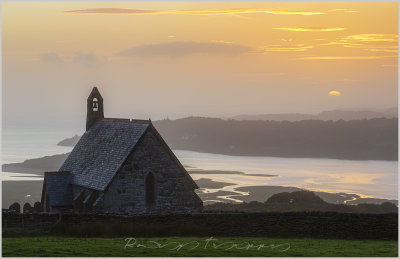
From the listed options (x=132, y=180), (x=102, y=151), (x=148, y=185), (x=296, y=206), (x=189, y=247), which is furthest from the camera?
(x=296, y=206)

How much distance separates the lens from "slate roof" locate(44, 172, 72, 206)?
44.8 m

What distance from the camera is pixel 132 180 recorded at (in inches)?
1594

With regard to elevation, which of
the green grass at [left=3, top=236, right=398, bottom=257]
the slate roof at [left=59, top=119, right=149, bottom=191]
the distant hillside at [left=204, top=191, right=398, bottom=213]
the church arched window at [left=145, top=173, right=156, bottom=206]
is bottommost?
the green grass at [left=3, top=236, right=398, bottom=257]

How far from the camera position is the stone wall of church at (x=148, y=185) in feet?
132

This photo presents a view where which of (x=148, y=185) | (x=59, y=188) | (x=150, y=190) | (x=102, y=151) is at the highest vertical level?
(x=102, y=151)

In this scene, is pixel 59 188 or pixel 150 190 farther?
pixel 59 188

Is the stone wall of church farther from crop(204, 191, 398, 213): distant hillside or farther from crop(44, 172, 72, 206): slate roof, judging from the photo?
crop(204, 191, 398, 213): distant hillside

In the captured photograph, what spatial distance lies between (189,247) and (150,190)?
14.1 meters

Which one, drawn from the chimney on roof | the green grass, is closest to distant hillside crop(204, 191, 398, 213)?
the chimney on roof

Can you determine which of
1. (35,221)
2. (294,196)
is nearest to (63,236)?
(35,221)

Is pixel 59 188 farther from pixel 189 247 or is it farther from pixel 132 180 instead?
pixel 189 247

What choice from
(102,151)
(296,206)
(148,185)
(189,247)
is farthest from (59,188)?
(296,206)

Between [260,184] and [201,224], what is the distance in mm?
78000

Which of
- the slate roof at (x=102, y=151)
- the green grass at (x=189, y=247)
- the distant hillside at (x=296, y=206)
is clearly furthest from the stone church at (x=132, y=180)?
the distant hillside at (x=296, y=206)
